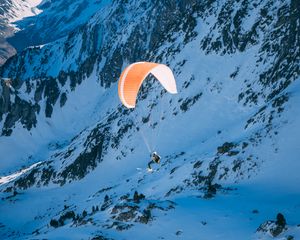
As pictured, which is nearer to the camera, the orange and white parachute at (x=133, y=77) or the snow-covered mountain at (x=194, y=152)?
the orange and white parachute at (x=133, y=77)

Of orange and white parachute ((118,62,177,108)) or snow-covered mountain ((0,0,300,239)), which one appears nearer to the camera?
orange and white parachute ((118,62,177,108))

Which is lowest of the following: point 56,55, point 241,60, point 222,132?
point 222,132

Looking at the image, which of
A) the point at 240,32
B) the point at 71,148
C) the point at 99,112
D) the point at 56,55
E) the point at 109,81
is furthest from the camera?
the point at 56,55

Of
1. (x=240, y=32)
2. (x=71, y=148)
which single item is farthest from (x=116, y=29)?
(x=240, y=32)

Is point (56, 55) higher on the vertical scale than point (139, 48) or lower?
higher

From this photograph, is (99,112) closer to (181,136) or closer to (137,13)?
(137,13)

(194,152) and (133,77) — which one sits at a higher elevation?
(133,77)

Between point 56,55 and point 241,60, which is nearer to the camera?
point 241,60

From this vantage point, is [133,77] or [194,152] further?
[194,152]
